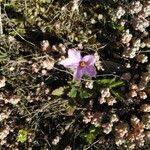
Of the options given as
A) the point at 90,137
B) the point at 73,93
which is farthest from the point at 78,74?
the point at 90,137

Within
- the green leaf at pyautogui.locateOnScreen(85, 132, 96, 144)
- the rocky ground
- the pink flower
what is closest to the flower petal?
the pink flower

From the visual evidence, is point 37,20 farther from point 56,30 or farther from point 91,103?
point 91,103

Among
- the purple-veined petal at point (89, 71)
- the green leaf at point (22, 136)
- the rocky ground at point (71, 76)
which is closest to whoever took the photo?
the purple-veined petal at point (89, 71)

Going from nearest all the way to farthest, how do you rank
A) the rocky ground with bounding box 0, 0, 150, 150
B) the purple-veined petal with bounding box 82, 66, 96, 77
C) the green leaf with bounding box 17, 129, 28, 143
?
the purple-veined petal with bounding box 82, 66, 96, 77 → the rocky ground with bounding box 0, 0, 150, 150 → the green leaf with bounding box 17, 129, 28, 143

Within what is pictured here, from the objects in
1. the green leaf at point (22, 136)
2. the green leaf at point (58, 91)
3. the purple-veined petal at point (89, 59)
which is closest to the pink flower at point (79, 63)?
the purple-veined petal at point (89, 59)

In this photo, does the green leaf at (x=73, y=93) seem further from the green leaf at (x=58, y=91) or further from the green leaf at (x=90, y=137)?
the green leaf at (x=90, y=137)

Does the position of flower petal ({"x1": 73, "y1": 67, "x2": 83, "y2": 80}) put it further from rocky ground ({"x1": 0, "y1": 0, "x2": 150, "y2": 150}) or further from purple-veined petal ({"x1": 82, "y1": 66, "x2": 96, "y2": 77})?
rocky ground ({"x1": 0, "y1": 0, "x2": 150, "y2": 150})

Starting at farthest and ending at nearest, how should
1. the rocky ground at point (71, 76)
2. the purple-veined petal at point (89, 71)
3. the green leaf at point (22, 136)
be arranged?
the green leaf at point (22, 136) → the rocky ground at point (71, 76) → the purple-veined petal at point (89, 71)

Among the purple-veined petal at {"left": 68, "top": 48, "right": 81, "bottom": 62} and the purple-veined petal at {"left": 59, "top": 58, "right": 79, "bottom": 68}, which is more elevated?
the purple-veined petal at {"left": 68, "top": 48, "right": 81, "bottom": 62}

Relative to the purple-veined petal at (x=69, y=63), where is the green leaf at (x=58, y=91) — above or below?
below

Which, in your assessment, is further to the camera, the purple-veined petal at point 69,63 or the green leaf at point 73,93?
the green leaf at point 73,93
